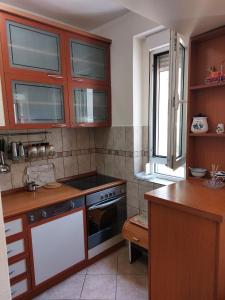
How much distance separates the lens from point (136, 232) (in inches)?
79.4

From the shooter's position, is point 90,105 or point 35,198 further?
point 90,105

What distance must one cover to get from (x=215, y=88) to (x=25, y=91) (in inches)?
58.1

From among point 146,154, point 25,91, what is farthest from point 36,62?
point 146,154

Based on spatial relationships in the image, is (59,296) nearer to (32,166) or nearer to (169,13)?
(32,166)

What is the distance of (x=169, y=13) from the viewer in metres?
1.14

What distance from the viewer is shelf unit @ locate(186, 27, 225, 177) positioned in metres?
1.47

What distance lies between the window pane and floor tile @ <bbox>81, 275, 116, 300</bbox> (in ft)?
4.30

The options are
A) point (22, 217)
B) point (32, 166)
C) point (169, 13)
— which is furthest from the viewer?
point (32, 166)

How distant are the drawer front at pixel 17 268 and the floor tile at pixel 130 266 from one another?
0.89m

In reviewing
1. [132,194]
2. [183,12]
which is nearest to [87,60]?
[183,12]

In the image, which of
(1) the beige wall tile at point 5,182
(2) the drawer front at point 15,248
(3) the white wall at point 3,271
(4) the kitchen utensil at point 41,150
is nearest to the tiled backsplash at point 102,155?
(1) the beige wall tile at point 5,182

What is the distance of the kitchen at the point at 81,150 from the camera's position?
1.63 meters

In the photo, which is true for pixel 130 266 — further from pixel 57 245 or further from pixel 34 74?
pixel 34 74

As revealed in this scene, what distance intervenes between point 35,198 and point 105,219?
0.78 meters
